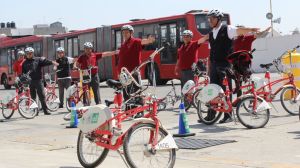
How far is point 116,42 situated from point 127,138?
84.0 feet

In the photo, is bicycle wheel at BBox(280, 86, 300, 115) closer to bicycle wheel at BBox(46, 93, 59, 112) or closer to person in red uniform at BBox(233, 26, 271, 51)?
person in red uniform at BBox(233, 26, 271, 51)

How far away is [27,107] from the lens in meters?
16.4

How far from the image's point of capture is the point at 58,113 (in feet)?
57.8

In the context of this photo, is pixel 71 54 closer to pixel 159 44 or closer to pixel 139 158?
pixel 159 44

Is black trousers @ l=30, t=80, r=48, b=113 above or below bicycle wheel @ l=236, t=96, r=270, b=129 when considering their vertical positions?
above

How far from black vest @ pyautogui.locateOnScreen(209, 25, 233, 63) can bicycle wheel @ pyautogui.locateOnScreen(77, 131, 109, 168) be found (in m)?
4.72

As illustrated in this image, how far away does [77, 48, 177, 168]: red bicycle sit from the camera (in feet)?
23.1

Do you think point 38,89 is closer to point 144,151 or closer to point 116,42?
point 144,151

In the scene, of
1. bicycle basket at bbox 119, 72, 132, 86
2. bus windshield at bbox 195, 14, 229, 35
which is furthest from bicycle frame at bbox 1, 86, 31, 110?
bus windshield at bbox 195, 14, 229, 35

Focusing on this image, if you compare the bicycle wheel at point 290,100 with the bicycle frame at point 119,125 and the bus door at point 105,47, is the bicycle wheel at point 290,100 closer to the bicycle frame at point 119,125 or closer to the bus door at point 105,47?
the bicycle frame at point 119,125

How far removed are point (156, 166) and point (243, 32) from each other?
505 centimetres

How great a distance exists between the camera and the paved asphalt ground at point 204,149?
7.96 m

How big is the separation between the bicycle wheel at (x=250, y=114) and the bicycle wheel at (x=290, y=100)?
6.22ft

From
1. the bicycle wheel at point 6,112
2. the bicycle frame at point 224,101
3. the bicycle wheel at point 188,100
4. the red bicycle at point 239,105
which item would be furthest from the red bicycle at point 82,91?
the bicycle frame at point 224,101
